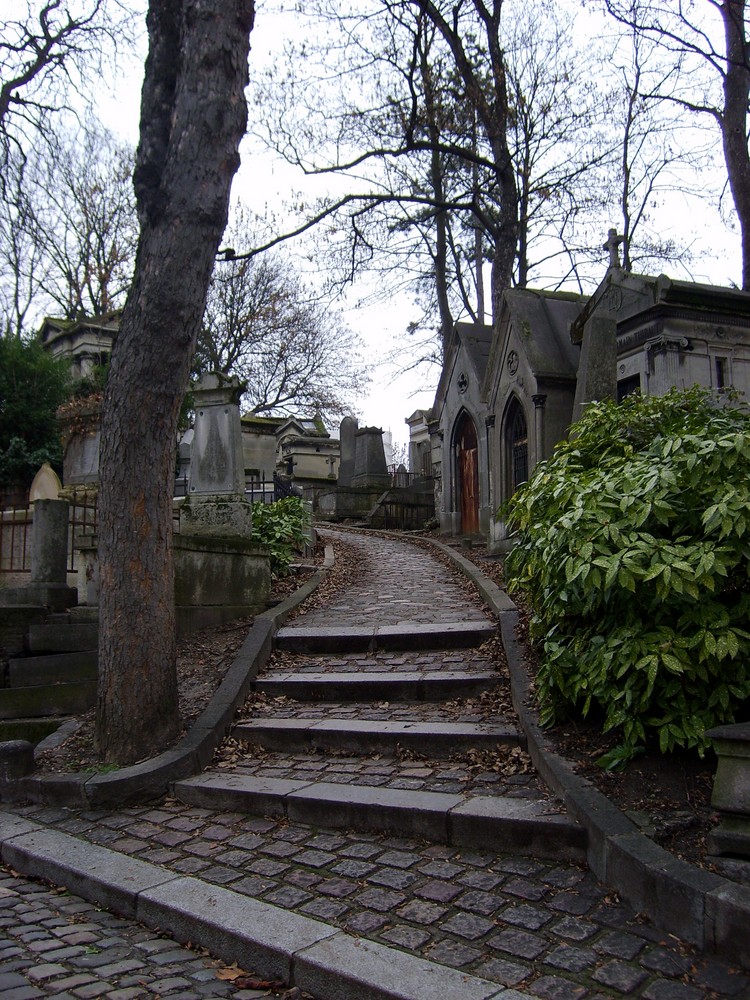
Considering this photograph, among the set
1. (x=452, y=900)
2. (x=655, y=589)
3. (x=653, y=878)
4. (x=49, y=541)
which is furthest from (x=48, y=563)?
(x=653, y=878)

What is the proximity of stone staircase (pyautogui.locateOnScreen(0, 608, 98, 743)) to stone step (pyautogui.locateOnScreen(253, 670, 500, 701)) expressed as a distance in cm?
181

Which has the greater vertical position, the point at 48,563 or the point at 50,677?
the point at 48,563

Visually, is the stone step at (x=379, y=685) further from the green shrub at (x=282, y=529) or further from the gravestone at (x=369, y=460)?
the gravestone at (x=369, y=460)

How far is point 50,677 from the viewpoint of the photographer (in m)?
7.37

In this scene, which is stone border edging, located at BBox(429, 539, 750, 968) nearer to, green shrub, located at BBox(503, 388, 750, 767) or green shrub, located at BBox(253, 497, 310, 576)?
green shrub, located at BBox(503, 388, 750, 767)

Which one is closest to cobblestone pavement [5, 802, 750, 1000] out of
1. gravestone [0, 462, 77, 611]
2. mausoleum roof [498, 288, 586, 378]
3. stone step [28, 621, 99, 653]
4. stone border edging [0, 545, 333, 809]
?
stone border edging [0, 545, 333, 809]

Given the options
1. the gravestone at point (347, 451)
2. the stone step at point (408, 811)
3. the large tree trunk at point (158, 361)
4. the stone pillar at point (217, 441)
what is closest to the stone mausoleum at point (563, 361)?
the stone pillar at point (217, 441)

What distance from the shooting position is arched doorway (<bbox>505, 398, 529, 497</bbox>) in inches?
609

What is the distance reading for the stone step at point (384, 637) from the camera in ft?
23.2

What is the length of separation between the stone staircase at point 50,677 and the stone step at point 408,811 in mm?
2328

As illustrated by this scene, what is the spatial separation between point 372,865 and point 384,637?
3.39 meters

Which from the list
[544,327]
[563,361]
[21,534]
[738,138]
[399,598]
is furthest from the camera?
[738,138]

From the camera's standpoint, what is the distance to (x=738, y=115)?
53.6 feet

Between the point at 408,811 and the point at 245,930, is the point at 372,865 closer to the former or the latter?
the point at 408,811
